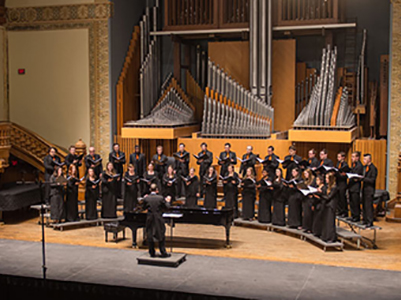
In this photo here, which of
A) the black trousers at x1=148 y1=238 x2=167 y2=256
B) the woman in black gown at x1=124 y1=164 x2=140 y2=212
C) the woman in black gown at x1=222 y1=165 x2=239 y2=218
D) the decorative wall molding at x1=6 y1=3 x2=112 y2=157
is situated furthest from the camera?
the decorative wall molding at x1=6 y1=3 x2=112 y2=157

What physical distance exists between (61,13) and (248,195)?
7038 mm

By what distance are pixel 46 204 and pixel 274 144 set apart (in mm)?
5376

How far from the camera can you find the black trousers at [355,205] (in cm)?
1269

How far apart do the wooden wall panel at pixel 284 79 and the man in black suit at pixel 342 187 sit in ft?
10.8

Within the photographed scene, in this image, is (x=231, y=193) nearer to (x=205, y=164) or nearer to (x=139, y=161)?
(x=205, y=164)

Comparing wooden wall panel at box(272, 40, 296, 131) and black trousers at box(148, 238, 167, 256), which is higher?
wooden wall panel at box(272, 40, 296, 131)

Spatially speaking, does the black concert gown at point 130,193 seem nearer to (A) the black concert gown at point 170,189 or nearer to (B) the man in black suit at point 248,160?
(A) the black concert gown at point 170,189

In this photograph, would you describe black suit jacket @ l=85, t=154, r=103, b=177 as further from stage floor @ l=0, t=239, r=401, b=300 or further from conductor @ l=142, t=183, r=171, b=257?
conductor @ l=142, t=183, r=171, b=257

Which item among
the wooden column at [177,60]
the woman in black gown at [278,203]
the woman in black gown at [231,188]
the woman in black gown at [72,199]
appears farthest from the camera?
the wooden column at [177,60]

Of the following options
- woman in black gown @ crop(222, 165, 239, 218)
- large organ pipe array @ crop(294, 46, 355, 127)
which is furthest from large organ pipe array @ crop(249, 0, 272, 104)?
woman in black gown @ crop(222, 165, 239, 218)

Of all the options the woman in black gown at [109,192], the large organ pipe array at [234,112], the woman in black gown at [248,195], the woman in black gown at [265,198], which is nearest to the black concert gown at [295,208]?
the woman in black gown at [265,198]

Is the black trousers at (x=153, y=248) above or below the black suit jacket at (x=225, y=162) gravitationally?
below

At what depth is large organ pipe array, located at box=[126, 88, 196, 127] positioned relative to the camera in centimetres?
1543

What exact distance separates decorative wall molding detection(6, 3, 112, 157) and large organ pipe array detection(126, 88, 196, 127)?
1.16 m
